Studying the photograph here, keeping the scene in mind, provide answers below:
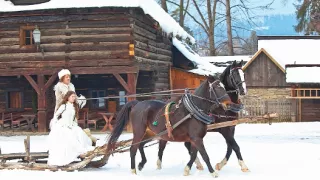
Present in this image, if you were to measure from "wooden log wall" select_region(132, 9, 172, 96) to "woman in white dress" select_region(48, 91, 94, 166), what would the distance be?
32.3 ft

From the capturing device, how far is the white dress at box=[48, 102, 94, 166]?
988 cm

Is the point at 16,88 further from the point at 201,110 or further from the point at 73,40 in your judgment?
the point at 201,110

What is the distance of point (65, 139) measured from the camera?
32.6ft

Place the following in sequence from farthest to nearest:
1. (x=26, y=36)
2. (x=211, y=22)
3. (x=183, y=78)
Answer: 1. (x=211, y=22)
2. (x=183, y=78)
3. (x=26, y=36)

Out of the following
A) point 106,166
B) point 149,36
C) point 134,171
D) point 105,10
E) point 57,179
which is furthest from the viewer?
point 149,36

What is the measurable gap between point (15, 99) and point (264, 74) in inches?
530

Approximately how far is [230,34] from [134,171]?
105 feet

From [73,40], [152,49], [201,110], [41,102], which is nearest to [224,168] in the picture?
[201,110]

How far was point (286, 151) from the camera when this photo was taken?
13.6 metres

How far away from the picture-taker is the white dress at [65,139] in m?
9.88

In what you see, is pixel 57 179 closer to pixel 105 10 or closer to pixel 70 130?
pixel 70 130

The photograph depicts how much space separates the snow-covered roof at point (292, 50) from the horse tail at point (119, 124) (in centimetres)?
1945

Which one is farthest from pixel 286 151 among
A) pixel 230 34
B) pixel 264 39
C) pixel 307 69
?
pixel 230 34

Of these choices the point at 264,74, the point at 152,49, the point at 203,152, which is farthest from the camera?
the point at 264,74
